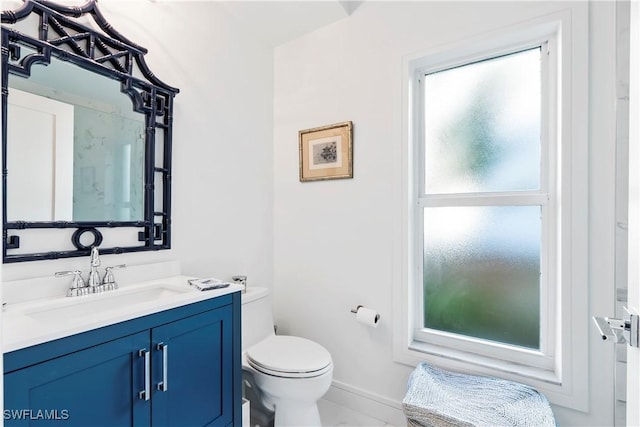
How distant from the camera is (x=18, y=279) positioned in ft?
4.16

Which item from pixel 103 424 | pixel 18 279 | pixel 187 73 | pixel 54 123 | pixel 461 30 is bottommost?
pixel 103 424

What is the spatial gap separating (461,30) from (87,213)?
1.95 meters

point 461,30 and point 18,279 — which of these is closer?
point 18,279

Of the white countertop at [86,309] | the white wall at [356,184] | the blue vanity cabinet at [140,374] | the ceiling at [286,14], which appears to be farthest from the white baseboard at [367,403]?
the ceiling at [286,14]

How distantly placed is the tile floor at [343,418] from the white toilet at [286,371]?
0.26 meters

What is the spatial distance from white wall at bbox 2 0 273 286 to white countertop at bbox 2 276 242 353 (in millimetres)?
180

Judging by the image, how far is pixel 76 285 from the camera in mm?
1362

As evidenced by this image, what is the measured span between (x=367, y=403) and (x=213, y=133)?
1.79 m

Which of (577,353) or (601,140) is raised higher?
(601,140)

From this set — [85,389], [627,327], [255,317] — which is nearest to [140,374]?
[85,389]

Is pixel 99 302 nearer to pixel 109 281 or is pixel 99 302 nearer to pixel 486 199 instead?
pixel 109 281

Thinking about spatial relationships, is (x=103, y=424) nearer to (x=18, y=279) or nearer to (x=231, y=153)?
(x=18, y=279)

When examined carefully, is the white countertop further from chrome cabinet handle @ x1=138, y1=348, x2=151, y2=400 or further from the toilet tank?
the toilet tank

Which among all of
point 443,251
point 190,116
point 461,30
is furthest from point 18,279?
point 461,30
